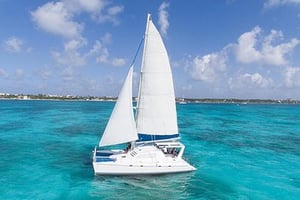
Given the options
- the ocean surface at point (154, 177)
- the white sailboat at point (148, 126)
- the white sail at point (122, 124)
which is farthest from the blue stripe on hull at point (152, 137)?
the ocean surface at point (154, 177)

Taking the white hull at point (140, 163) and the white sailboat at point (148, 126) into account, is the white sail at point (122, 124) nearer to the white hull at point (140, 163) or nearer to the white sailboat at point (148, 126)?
the white sailboat at point (148, 126)

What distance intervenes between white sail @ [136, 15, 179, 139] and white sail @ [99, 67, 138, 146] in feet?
3.07

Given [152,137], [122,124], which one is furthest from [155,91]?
[152,137]

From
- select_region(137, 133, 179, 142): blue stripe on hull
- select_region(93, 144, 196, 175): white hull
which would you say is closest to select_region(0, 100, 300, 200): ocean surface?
select_region(93, 144, 196, 175): white hull

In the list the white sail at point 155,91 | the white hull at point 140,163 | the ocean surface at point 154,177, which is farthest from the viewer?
the white sail at point 155,91

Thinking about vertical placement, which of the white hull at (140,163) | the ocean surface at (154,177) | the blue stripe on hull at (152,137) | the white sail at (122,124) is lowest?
the ocean surface at (154,177)

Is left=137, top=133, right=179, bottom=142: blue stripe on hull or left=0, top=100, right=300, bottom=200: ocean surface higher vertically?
left=137, top=133, right=179, bottom=142: blue stripe on hull

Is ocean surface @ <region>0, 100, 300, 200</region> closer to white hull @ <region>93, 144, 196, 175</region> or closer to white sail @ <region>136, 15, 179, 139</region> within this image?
white hull @ <region>93, 144, 196, 175</region>

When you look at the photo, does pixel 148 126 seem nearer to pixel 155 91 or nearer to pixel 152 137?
pixel 152 137

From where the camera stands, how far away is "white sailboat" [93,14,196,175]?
987 inches

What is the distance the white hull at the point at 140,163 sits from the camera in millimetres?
24684

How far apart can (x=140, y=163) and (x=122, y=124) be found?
3.61 m

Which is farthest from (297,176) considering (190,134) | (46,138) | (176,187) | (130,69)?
(46,138)

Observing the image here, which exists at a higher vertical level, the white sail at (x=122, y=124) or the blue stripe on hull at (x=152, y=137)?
the white sail at (x=122, y=124)
